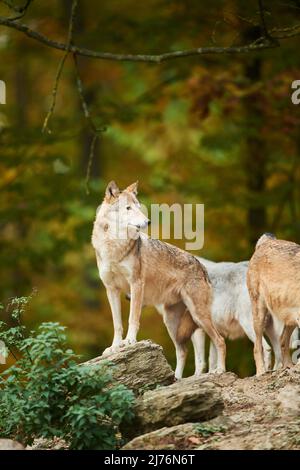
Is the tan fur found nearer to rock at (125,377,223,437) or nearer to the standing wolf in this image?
the standing wolf

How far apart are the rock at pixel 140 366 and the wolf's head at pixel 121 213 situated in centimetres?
147

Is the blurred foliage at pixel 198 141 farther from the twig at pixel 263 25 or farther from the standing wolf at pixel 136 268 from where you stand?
the twig at pixel 263 25

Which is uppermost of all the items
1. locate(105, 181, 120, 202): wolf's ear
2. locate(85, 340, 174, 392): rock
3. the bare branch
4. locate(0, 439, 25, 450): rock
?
the bare branch

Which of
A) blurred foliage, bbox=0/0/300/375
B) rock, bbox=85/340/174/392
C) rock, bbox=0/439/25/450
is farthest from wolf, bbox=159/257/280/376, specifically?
rock, bbox=0/439/25/450

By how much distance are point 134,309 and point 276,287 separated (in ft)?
5.33

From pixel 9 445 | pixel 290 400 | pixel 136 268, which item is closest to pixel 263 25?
pixel 136 268

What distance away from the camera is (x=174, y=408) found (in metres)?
8.31

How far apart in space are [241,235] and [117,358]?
8.94 metres

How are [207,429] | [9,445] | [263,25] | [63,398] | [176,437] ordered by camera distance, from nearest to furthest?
[9,445] → [176,437] → [207,429] → [63,398] → [263,25]

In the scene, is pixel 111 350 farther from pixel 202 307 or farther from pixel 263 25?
pixel 263 25

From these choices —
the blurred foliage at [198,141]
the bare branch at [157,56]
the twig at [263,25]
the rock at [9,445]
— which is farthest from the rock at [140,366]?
the blurred foliage at [198,141]

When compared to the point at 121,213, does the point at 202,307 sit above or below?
below

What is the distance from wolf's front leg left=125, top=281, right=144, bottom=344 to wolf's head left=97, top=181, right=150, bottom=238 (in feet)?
1.94

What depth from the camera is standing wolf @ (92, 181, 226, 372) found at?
10.4 metres
